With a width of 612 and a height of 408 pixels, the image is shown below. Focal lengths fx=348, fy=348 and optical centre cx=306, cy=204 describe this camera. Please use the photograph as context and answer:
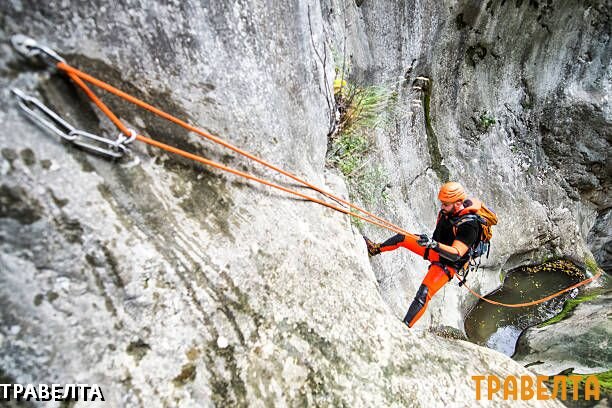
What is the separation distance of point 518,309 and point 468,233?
494 centimetres

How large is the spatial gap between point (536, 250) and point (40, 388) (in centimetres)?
1168

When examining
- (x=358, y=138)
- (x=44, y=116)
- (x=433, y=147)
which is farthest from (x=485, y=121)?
(x=44, y=116)

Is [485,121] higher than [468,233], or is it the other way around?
[485,121]

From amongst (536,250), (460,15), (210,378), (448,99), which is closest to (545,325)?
(536,250)

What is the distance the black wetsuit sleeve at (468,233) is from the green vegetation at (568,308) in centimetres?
458

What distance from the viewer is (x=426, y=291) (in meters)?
5.09

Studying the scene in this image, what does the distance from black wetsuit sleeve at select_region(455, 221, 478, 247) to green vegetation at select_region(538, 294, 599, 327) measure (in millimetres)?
4582

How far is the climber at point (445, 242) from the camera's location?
4668mm

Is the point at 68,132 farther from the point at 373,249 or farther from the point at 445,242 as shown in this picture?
the point at 445,242

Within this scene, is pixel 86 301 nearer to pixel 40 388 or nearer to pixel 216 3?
pixel 40 388

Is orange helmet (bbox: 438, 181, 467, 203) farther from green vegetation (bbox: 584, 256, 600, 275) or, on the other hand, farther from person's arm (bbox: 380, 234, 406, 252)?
green vegetation (bbox: 584, 256, 600, 275)

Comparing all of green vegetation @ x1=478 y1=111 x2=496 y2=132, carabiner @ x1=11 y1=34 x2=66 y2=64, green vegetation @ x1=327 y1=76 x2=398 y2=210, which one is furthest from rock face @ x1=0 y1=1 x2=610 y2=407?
green vegetation @ x1=478 y1=111 x2=496 y2=132

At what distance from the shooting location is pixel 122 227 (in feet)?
6.74

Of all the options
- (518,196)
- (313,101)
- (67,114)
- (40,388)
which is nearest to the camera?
(40,388)
